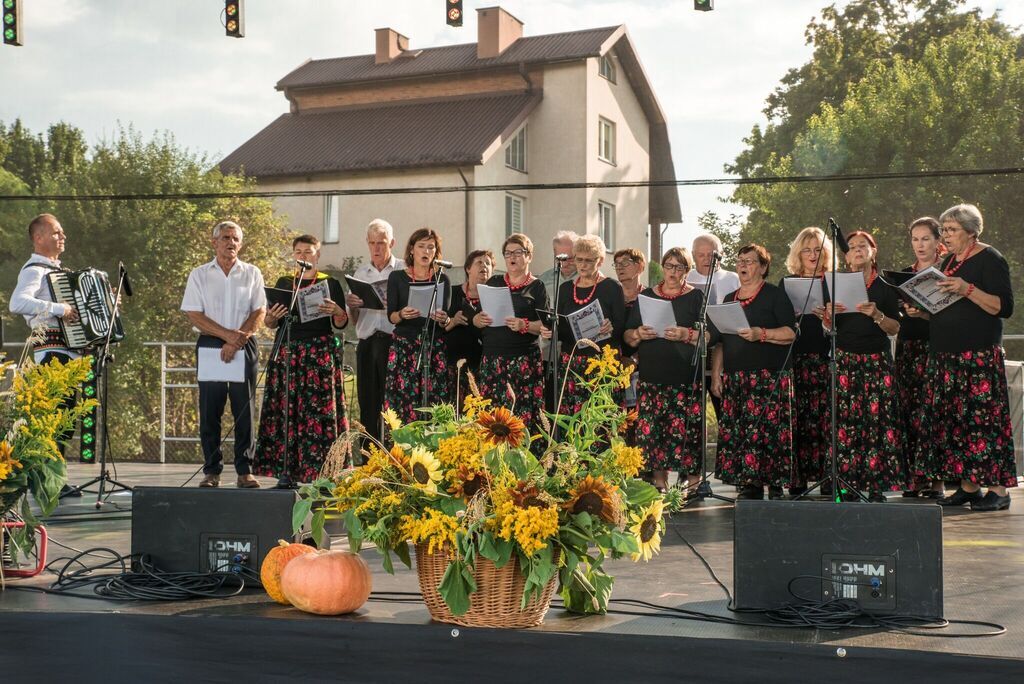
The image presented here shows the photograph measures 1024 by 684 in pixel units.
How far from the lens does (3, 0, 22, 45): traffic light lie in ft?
30.1

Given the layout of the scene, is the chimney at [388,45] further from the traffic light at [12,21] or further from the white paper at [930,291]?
the white paper at [930,291]

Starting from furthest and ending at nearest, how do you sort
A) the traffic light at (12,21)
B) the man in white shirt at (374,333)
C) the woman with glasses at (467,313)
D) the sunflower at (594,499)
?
the traffic light at (12,21), the man in white shirt at (374,333), the woman with glasses at (467,313), the sunflower at (594,499)

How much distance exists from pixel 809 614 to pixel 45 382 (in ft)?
8.11

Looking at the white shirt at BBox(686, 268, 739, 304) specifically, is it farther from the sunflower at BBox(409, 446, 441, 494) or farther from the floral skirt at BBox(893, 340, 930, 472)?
the sunflower at BBox(409, 446, 441, 494)

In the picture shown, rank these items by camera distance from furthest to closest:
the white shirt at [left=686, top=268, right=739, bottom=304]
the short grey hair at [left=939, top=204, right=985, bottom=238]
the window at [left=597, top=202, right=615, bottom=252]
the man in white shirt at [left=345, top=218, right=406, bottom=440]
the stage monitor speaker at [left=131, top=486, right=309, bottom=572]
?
the window at [left=597, top=202, right=615, bottom=252], the white shirt at [left=686, top=268, right=739, bottom=304], the man in white shirt at [left=345, top=218, right=406, bottom=440], the short grey hair at [left=939, top=204, right=985, bottom=238], the stage monitor speaker at [left=131, top=486, right=309, bottom=572]

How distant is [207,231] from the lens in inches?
860

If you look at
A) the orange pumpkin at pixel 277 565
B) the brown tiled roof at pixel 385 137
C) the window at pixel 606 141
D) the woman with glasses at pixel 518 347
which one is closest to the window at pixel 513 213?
the brown tiled roof at pixel 385 137

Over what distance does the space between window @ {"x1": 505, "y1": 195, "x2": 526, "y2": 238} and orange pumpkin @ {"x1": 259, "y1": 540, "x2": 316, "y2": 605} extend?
18.3 meters

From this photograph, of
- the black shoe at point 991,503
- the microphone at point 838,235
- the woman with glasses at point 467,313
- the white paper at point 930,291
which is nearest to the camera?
the microphone at point 838,235

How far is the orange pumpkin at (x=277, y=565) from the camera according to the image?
334cm

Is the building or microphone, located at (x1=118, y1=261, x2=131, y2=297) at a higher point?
the building

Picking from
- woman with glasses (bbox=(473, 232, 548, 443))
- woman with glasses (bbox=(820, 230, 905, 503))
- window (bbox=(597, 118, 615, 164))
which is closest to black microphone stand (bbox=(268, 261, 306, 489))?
woman with glasses (bbox=(473, 232, 548, 443))

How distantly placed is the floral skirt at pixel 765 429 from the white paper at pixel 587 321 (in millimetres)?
814

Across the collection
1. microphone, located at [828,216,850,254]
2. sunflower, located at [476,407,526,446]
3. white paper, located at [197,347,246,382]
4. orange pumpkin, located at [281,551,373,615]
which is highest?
microphone, located at [828,216,850,254]
